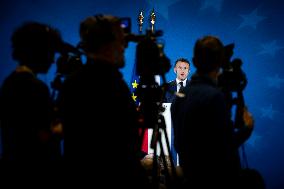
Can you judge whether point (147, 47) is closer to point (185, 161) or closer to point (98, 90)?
point (98, 90)

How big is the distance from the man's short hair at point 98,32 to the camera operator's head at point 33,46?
0.86 ft

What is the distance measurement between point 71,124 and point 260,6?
3953 mm

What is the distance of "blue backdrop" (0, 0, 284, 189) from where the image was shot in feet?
13.6

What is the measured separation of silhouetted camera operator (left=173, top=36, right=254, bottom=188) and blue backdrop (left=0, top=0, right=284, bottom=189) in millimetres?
2900

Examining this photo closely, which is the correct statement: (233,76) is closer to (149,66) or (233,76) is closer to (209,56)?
(209,56)

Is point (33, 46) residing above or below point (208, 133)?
above

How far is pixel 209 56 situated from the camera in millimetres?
1420

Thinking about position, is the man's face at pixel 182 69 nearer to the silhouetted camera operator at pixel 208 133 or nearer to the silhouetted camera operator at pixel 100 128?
the silhouetted camera operator at pixel 208 133

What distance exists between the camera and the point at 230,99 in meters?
1.57

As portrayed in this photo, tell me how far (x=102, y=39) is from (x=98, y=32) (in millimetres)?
33

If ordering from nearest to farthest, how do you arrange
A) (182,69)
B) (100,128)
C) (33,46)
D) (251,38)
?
1. (100,128)
2. (33,46)
3. (182,69)
4. (251,38)

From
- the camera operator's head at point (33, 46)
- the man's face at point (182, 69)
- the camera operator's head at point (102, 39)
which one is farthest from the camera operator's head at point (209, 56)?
the man's face at point (182, 69)

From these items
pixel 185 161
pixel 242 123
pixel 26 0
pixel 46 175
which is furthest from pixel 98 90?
pixel 26 0

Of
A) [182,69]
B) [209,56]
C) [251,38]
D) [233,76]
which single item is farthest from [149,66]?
[251,38]
